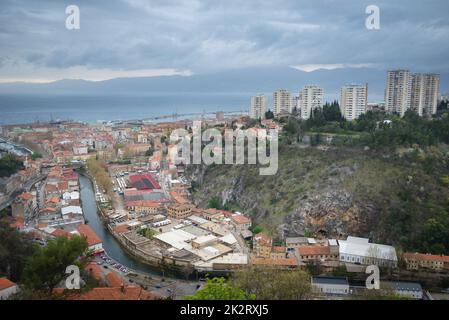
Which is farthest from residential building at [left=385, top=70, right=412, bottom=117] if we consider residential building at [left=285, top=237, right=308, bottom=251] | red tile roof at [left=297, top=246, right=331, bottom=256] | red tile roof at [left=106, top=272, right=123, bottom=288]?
red tile roof at [left=106, top=272, right=123, bottom=288]

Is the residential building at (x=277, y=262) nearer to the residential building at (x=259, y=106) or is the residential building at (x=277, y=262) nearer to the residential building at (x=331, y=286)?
the residential building at (x=331, y=286)

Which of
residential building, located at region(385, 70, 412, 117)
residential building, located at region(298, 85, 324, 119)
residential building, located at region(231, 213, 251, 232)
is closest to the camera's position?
residential building, located at region(231, 213, 251, 232)

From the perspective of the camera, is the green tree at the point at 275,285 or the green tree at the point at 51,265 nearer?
the green tree at the point at 51,265

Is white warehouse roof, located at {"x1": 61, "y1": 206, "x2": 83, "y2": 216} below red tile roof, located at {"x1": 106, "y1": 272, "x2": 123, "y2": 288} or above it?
above

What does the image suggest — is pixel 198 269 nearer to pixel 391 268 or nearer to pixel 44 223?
pixel 391 268

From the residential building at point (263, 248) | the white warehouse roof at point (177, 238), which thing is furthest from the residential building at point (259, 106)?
the residential building at point (263, 248)

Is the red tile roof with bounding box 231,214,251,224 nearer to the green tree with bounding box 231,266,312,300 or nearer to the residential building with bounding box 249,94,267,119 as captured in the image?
the green tree with bounding box 231,266,312,300
